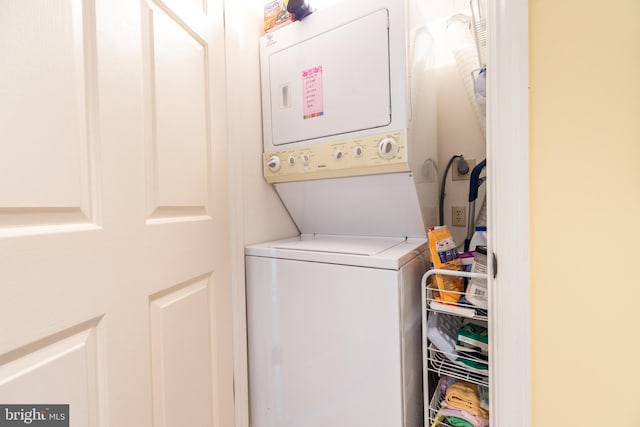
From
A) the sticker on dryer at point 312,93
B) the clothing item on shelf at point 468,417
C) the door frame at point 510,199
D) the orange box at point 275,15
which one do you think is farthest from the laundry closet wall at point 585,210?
the orange box at point 275,15

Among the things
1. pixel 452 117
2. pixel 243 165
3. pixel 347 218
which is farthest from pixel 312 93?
pixel 452 117

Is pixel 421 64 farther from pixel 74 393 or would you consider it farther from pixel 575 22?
pixel 74 393

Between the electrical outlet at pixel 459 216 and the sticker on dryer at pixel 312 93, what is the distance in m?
1.06

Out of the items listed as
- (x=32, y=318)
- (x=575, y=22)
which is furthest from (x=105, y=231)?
(x=575, y=22)

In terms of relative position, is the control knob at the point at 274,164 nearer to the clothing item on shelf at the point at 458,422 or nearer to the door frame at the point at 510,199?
the door frame at the point at 510,199

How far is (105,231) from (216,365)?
2.52 ft

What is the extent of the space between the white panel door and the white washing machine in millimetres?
226

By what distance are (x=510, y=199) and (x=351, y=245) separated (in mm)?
777

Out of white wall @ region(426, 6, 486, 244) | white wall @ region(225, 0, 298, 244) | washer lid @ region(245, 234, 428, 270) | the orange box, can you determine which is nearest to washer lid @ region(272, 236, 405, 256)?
washer lid @ region(245, 234, 428, 270)

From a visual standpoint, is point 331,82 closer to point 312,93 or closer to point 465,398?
point 312,93

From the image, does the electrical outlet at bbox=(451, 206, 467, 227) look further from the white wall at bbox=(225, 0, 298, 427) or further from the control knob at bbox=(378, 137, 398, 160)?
the white wall at bbox=(225, 0, 298, 427)

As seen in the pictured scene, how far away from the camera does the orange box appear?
4.95ft

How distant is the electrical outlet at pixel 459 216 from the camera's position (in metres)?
1.79

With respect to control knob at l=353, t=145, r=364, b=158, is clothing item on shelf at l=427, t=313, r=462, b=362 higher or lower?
lower
